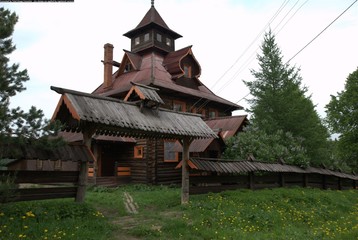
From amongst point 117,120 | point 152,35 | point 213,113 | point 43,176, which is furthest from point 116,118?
point 213,113

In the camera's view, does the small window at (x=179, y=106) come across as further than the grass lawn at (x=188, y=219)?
Yes

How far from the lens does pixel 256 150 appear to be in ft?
55.9

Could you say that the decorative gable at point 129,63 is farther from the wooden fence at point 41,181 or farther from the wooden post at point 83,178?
the wooden fence at point 41,181

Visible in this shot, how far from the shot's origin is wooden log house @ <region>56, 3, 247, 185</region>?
18.9 metres

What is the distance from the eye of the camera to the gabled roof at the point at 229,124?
20094 mm

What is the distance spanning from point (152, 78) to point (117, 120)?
10.7 metres

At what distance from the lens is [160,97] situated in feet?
64.2

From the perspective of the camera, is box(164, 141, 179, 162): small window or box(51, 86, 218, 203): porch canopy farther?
box(164, 141, 179, 162): small window

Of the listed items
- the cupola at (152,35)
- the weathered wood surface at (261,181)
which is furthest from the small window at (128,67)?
the weathered wood surface at (261,181)

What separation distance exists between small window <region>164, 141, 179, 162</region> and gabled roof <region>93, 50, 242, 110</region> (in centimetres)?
384

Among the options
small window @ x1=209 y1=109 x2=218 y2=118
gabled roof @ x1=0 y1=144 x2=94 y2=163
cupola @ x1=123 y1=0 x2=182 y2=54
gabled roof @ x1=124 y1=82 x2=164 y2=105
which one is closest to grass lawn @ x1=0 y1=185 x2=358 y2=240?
gabled roof @ x1=0 y1=144 x2=94 y2=163

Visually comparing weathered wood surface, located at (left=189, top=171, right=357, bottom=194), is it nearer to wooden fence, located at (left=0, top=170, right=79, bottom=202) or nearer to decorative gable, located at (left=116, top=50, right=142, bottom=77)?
wooden fence, located at (left=0, top=170, right=79, bottom=202)

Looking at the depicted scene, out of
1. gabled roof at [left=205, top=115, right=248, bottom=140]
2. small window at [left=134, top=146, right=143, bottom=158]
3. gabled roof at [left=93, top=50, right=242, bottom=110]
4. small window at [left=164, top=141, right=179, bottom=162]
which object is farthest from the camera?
gabled roof at [left=205, top=115, right=248, bottom=140]

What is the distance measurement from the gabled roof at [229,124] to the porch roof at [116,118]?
831 cm
